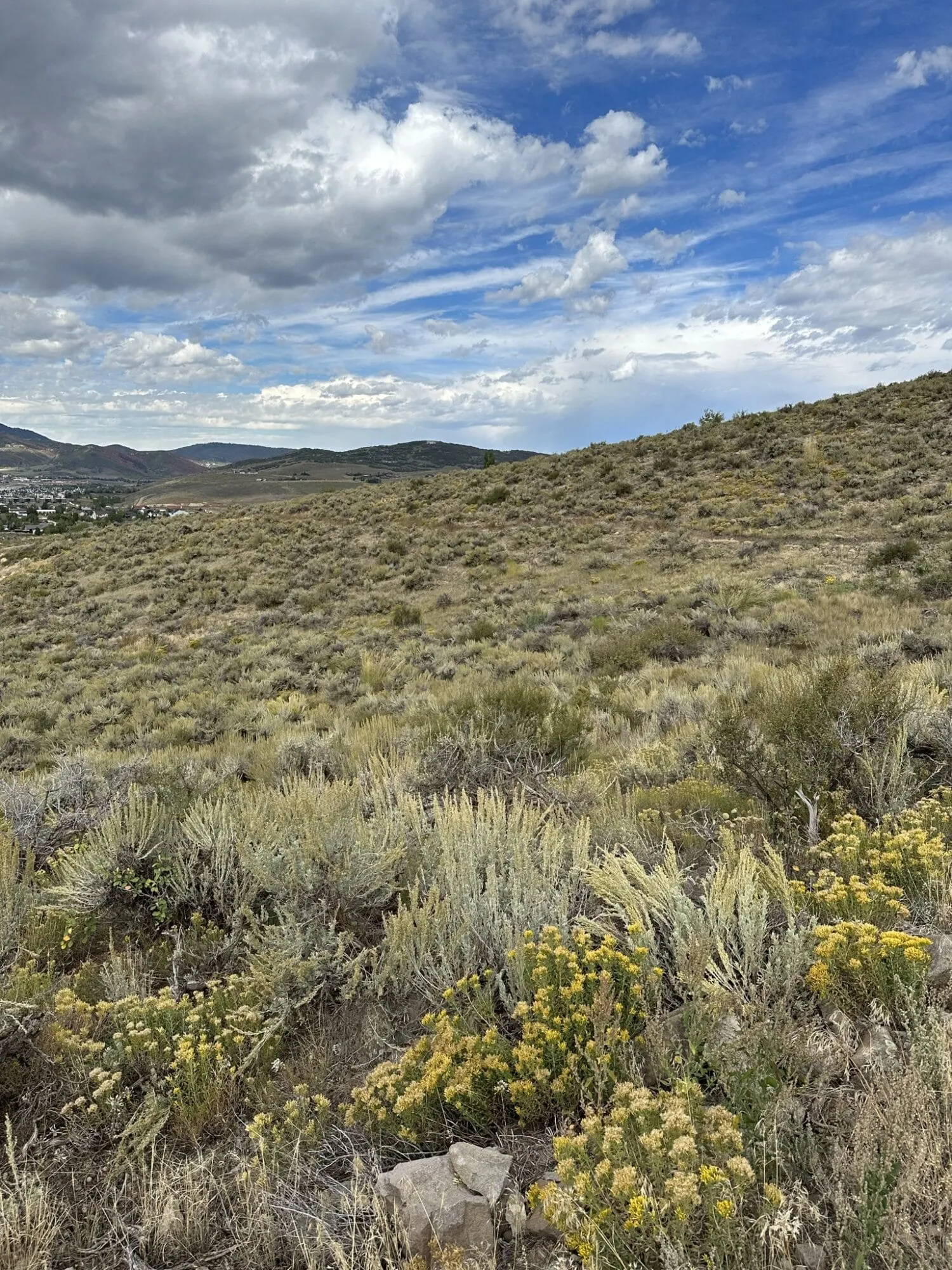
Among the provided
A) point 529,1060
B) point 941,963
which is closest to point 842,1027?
point 941,963

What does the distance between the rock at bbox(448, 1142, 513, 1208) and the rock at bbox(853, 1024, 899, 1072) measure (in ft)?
3.68

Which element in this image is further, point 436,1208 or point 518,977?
point 518,977

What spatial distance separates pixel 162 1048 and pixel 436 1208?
4.50ft

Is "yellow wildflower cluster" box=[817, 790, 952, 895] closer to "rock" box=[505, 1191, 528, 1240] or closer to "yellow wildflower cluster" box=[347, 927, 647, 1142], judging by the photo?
"yellow wildflower cluster" box=[347, 927, 647, 1142]

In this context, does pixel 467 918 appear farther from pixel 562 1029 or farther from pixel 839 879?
pixel 839 879

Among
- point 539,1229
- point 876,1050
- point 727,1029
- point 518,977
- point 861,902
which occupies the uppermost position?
point 861,902

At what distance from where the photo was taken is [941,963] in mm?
2344

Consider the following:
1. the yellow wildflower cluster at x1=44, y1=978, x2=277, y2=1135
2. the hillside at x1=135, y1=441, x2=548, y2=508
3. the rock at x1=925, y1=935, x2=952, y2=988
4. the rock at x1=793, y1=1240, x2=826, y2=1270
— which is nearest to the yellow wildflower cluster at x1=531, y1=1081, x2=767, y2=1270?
the rock at x1=793, y1=1240, x2=826, y2=1270

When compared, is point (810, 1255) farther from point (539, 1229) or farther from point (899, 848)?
point (899, 848)

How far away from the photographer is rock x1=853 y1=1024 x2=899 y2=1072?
76.8 inches

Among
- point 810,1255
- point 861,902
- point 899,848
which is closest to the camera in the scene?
point 810,1255

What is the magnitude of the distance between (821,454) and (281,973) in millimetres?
26077

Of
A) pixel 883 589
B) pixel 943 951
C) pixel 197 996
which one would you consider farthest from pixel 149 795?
pixel 883 589

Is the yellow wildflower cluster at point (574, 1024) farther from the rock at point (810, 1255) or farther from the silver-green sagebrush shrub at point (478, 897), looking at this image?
the rock at point (810, 1255)
